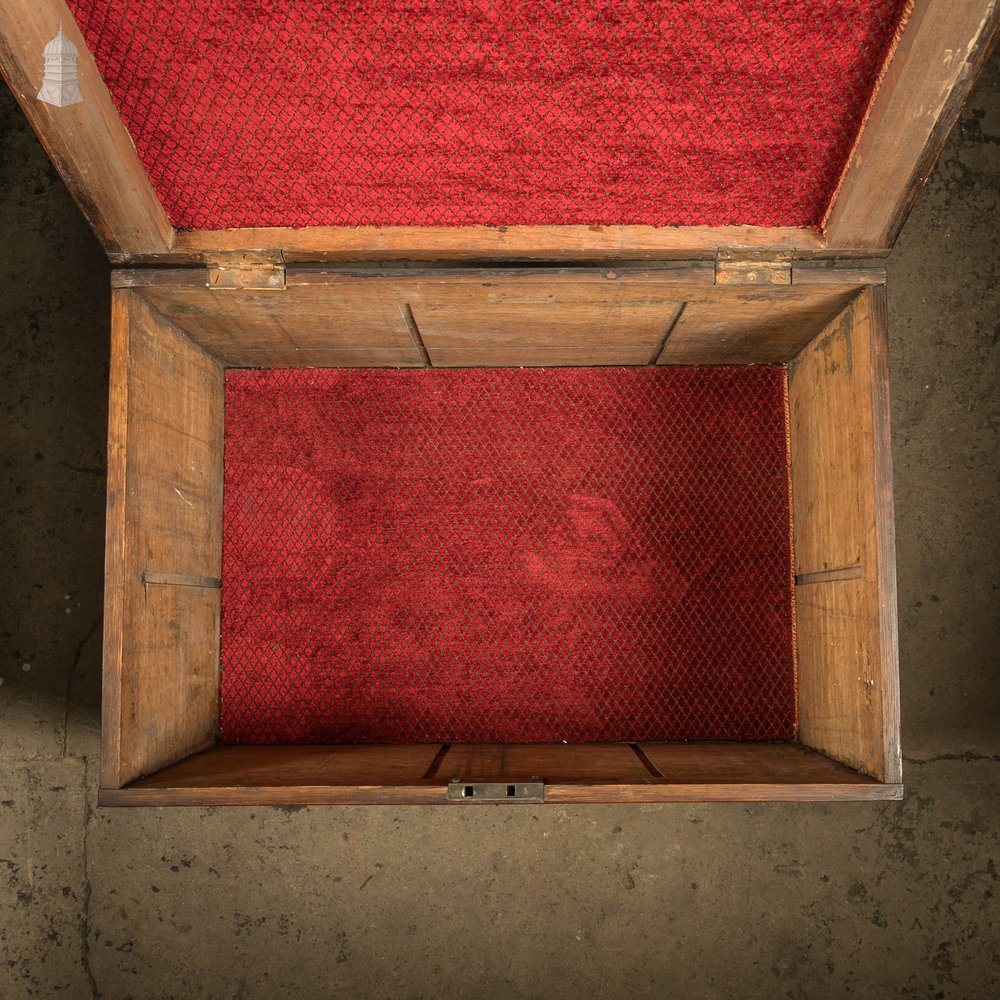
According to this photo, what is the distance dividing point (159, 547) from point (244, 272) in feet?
1.99

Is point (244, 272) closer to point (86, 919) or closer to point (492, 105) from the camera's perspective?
point (492, 105)

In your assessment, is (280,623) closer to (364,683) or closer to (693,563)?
(364,683)

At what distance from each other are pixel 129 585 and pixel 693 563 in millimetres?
1280

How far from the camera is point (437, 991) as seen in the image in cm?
173

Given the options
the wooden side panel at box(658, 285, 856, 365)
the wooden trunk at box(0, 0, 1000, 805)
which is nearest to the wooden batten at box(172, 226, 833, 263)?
the wooden trunk at box(0, 0, 1000, 805)

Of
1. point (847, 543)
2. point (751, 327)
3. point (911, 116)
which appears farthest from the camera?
point (751, 327)

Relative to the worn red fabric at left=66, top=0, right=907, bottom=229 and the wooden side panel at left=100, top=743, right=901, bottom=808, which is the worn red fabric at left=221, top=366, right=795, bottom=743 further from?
the worn red fabric at left=66, top=0, right=907, bottom=229

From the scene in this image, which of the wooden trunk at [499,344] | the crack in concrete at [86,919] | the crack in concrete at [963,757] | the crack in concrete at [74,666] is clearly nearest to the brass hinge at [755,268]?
the wooden trunk at [499,344]

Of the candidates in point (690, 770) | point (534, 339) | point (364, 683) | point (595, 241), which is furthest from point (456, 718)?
point (595, 241)

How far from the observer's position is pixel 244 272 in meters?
1.34

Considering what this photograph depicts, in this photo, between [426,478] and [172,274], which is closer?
[172,274]

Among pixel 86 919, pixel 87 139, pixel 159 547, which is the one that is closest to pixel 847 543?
pixel 159 547

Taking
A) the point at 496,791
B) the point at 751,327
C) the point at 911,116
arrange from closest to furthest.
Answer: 1. the point at 911,116
2. the point at 496,791
3. the point at 751,327

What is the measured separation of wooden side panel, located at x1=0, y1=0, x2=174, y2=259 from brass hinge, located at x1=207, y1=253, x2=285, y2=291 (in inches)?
3.9
